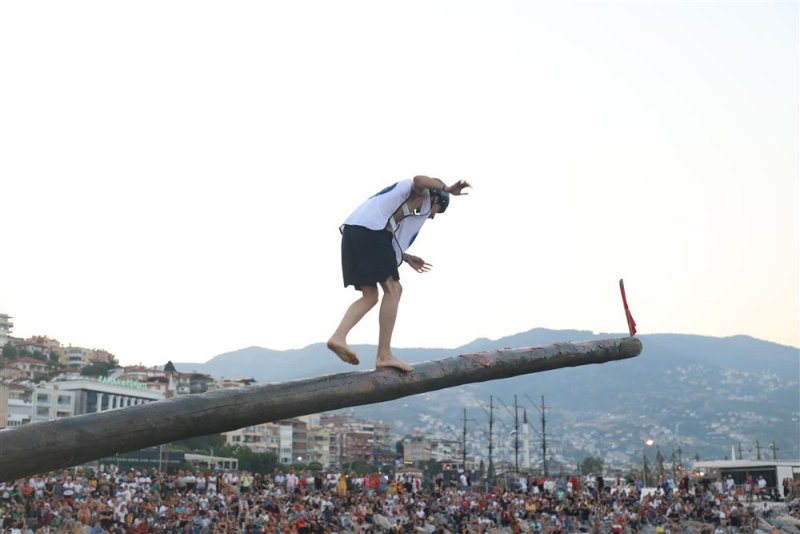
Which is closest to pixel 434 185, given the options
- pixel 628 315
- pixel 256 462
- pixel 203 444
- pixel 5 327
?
pixel 628 315

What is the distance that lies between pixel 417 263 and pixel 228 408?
108 inches

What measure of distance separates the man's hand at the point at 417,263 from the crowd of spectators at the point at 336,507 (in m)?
15.3

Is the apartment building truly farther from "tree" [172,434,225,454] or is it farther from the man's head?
the man's head

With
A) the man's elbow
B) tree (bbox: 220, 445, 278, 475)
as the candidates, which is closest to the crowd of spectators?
the man's elbow

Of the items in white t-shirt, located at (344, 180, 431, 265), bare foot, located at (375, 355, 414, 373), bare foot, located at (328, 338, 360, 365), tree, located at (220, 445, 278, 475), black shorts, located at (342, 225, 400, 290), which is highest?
white t-shirt, located at (344, 180, 431, 265)

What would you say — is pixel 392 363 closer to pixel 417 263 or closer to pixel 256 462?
pixel 417 263

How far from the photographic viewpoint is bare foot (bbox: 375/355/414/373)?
5402 millimetres

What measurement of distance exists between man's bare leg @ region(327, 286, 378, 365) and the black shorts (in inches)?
3.9

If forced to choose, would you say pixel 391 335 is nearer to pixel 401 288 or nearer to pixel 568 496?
pixel 401 288

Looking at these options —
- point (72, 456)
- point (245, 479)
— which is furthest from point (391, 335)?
point (245, 479)

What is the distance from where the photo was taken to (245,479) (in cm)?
3042

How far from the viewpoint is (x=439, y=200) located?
6.07 m

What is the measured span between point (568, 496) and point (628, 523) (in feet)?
8.49

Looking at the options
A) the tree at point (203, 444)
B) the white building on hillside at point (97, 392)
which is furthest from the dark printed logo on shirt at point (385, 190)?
the white building on hillside at point (97, 392)
